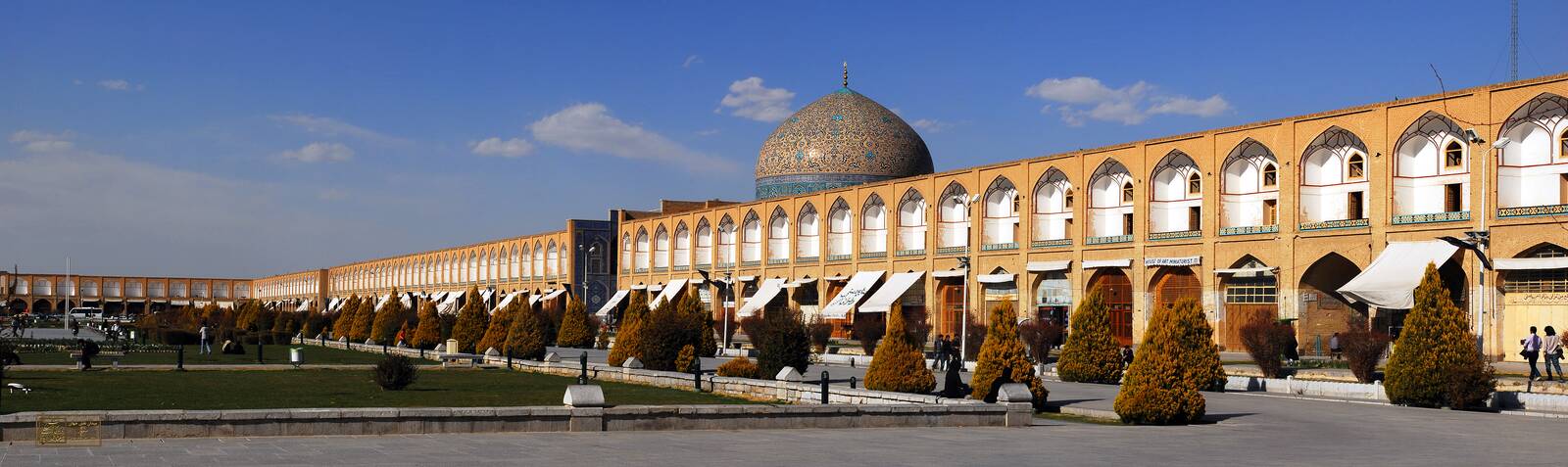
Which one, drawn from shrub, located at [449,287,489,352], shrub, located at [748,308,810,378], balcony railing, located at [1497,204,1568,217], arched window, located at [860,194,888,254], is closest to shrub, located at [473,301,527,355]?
shrub, located at [449,287,489,352]

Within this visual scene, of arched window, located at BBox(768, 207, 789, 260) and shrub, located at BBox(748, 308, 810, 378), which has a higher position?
arched window, located at BBox(768, 207, 789, 260)

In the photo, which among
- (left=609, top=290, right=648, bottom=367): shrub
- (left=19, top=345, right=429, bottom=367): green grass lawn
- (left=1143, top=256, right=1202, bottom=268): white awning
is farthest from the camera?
(left=1143, top=256, right=1202, bottom=268): white awning

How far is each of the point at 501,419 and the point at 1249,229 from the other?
2268cm

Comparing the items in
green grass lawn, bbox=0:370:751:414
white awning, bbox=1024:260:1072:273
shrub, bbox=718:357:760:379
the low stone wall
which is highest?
white awning, bbox=1024:260:1072:273

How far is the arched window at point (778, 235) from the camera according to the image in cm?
4931

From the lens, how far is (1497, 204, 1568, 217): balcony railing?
24.9 metres

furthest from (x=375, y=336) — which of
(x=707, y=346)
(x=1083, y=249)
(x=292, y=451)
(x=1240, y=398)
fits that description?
(x=292, y=451)

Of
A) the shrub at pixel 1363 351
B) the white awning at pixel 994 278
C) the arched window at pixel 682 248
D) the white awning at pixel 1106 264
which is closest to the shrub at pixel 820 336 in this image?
the white awning at pixel 994 278

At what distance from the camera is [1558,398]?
1641cm

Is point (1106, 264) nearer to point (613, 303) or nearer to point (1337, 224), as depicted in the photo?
point (1337, 224)

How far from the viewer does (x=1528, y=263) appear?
25.0 metres

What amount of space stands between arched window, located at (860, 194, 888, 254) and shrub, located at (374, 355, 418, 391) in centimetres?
2591

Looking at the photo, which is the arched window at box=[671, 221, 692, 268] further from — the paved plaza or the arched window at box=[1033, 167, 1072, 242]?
the paved plaza

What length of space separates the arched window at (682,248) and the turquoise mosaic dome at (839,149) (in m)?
3.35
